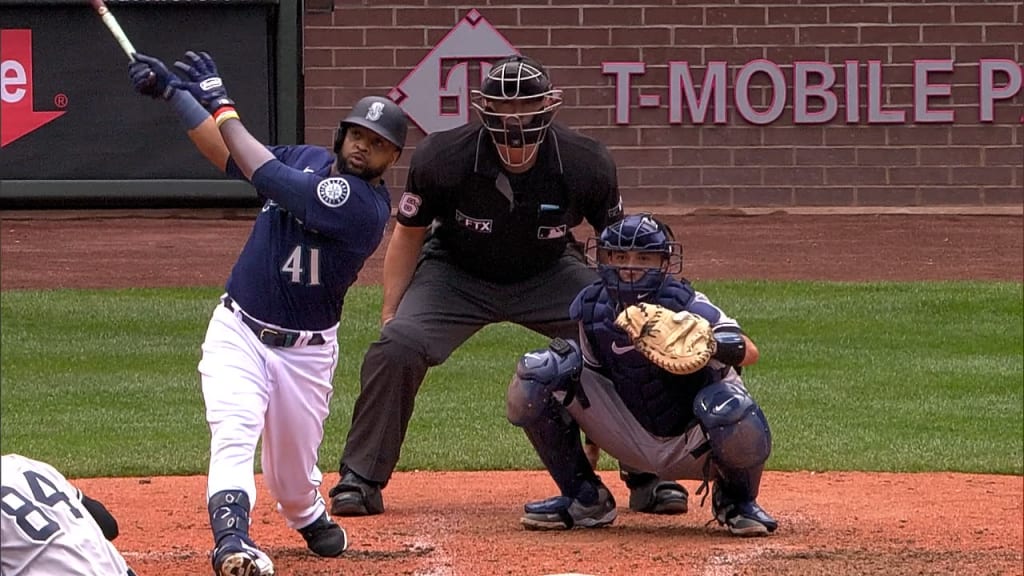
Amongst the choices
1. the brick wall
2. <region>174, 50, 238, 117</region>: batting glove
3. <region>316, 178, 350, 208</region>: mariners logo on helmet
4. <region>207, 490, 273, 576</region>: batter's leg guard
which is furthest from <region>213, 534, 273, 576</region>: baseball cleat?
the brick wall

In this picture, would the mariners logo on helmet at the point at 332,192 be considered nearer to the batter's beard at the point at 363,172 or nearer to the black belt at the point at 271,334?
the batter's beard at the point at 363,172

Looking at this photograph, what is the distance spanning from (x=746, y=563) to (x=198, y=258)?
9.95 meters

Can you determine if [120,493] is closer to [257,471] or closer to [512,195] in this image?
[257,471]

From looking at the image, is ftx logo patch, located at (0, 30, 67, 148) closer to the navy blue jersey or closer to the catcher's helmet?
the navy blue jersey

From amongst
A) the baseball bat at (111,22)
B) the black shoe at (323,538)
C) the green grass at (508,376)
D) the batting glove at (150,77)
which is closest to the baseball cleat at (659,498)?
the green grass at (508,376)

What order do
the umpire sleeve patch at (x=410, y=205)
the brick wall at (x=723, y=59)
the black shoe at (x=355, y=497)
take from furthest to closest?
1. the brick wall at (x=723, y=59)
2. the umpire sleeve patch at (x=410, y=205)
3. the black shoe at (x=355, y=497)

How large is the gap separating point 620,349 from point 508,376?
14.7 feet

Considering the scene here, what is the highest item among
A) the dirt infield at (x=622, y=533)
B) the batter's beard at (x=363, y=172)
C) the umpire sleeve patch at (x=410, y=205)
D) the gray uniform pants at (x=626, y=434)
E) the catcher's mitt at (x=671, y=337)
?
the batter's beard at (x=363, y=172)

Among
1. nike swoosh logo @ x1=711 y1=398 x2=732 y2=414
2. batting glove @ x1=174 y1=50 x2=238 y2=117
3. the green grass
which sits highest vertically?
batting glove @ x1=174 y1=50 x2=238 y2=117

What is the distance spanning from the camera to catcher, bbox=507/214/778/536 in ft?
16.1

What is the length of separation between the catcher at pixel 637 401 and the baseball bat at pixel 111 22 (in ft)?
8.83

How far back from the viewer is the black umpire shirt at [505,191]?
5.69 m

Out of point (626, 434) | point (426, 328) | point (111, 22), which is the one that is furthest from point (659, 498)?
point (111, 22)

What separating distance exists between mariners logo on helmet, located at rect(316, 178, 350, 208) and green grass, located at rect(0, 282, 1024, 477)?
4.37 feet
